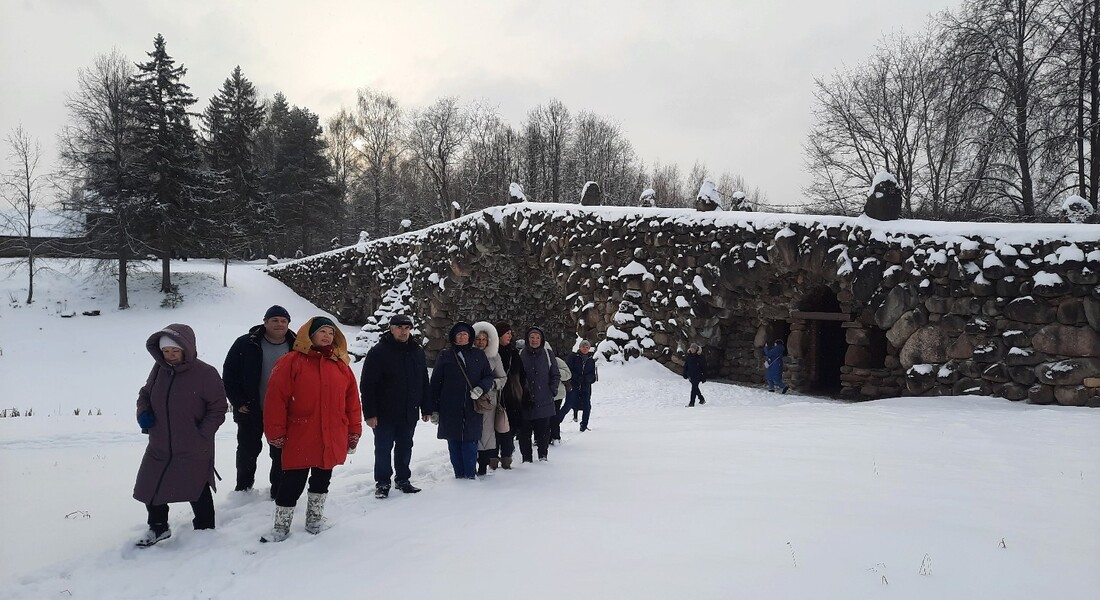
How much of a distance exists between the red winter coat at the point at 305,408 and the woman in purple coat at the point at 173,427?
0.36 metres

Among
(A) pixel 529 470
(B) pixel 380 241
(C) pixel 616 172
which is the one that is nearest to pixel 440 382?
(A) pixel 529 470

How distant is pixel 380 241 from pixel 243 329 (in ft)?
19.6

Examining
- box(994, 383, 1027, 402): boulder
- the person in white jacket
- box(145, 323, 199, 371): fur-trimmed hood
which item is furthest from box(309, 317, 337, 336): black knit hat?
box(994, 383, 1027, 402): boulder

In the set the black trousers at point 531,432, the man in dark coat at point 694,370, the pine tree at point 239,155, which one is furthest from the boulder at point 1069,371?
the pine tree at point 239,155

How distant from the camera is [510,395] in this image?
6043 millimetres

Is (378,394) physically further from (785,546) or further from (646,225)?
(646,225)

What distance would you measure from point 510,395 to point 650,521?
2.28 m

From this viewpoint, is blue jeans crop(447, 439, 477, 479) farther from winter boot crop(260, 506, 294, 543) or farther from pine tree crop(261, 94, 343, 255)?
pine tree crop(261, 94, 343, 255)

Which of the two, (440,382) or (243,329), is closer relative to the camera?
(440,382)

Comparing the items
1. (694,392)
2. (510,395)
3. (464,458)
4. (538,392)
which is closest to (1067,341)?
(694,392)

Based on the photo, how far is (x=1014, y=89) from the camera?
14969 mm

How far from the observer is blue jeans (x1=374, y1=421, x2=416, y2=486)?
499 centimetres

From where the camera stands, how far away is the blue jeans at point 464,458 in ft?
18.2

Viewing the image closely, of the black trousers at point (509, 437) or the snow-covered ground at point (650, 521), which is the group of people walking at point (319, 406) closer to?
the black trousers at point (509, 437)
